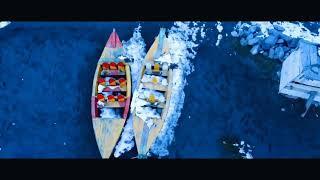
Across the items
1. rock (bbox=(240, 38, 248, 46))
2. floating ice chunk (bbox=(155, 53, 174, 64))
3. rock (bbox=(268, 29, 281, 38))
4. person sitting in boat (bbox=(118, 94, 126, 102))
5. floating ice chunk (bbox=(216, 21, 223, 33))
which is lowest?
person sitting in boat (bbox=(118, 94, 126, 102))

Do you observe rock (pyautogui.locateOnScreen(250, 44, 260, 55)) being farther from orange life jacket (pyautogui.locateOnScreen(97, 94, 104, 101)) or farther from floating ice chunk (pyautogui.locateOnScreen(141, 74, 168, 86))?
orange life jacket (pyautogui.locateOnScreen(97, 94, 104, 101))

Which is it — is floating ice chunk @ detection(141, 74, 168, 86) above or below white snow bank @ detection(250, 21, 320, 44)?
below

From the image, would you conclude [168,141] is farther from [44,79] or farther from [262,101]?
[44,79]

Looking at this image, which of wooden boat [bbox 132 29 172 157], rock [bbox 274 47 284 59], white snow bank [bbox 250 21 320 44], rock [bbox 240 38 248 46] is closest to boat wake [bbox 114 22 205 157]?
wooden boat [bbox 132 29 172 157]

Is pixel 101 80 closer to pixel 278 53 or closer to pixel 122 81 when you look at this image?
pixel 122 81

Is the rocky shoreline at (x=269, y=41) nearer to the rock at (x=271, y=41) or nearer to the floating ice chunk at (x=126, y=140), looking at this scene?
the rock at (x=271, y=41)

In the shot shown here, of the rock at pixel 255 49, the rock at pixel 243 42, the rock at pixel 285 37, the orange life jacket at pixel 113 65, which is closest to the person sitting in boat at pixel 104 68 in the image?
the orange life jacket at pixel 113 65

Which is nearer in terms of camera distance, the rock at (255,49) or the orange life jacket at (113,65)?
the orange life jacket at (113,65)
